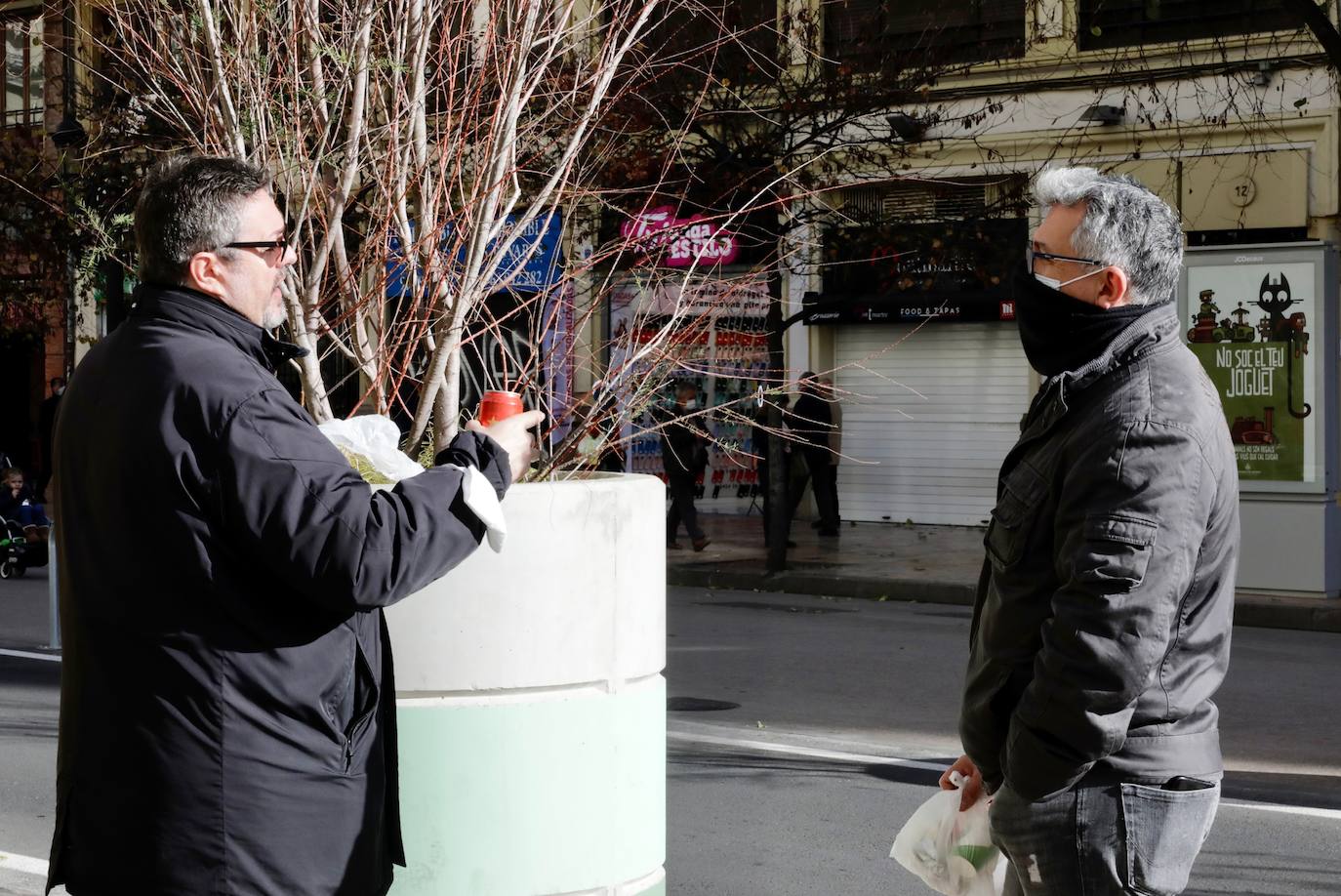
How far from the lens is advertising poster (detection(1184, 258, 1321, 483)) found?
40.3 feet

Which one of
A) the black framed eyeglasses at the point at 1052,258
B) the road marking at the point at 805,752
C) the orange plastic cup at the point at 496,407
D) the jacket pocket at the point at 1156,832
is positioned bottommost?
the road marking at the point at 805,752

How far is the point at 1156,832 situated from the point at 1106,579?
44 cm

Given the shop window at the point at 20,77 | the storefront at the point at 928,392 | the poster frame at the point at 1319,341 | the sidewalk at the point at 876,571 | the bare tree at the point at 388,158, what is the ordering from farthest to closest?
the shop window at the point at 20,77 < the storefront at the point at 928,392 < the poster frame at the point at 1319,341 < the sidewalk at the point at 876,571 < the bare tree at the point at 388,158

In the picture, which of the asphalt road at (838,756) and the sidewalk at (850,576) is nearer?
the asphalt road at (838,756)

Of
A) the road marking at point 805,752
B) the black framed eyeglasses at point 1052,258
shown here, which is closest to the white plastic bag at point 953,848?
the black framed eyeglasses at point 1052,258

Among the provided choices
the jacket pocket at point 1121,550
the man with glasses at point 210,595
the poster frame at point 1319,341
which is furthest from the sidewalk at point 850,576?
the jacket pocket at point 1121,550

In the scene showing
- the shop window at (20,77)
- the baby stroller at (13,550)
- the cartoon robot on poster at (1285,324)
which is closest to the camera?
the cartoon robot on poster at (1285,324)

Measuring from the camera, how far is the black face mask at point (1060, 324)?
2.60 m

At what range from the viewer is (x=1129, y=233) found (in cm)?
260

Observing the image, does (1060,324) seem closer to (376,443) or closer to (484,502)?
(484,502)

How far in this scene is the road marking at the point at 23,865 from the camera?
527 cm

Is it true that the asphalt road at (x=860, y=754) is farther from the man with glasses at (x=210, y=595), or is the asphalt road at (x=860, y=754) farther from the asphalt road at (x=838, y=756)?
the man with glasses at (x=210, y=595)

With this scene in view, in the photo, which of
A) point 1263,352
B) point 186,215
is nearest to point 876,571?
point 1263,352

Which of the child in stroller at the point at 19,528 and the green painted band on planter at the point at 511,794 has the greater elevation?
the green painted band on planter at the point at 511,794
